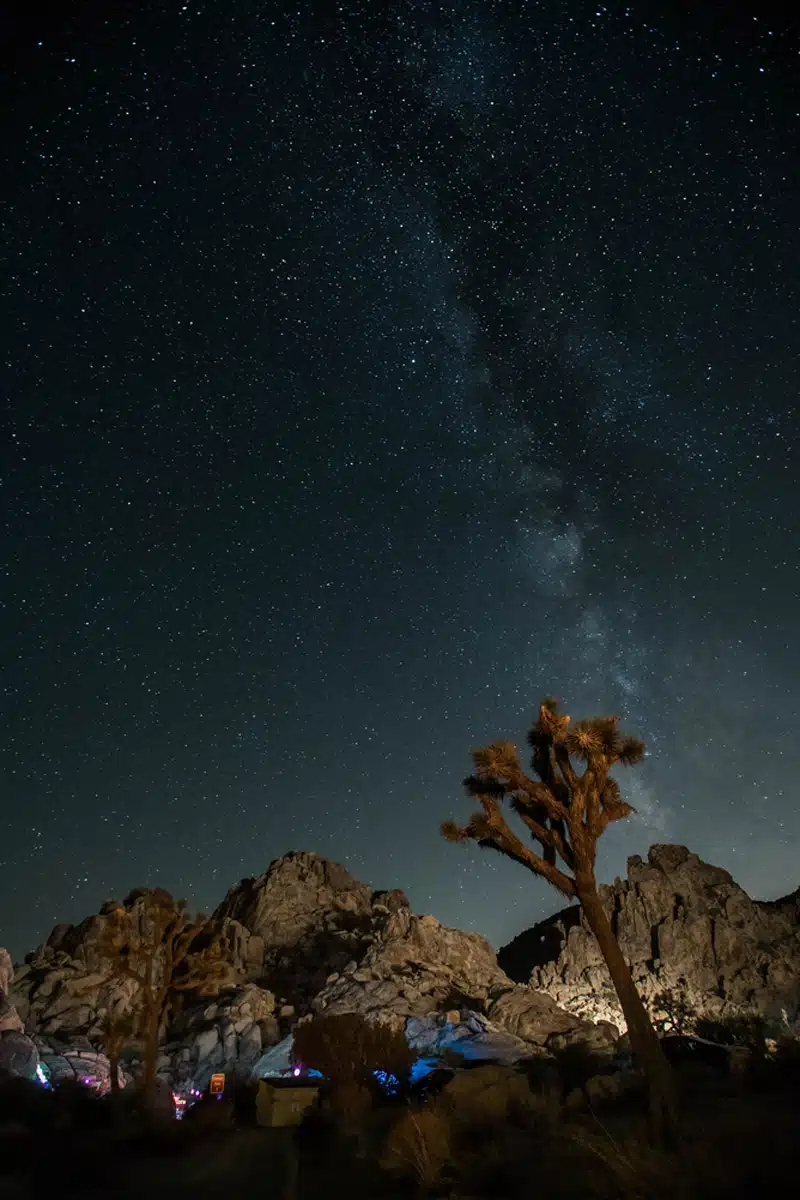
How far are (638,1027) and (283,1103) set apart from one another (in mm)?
10791

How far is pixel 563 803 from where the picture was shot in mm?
15078

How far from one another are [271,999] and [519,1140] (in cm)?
3978

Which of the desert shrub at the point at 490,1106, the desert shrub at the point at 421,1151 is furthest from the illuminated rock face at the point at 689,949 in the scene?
the desert shrub at the point at 421,1151

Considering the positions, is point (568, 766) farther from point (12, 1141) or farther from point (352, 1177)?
point (12, 1141)

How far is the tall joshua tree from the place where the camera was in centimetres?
1378

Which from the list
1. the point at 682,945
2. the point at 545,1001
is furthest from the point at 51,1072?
the point at 682,945

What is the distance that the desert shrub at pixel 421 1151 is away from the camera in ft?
25.8

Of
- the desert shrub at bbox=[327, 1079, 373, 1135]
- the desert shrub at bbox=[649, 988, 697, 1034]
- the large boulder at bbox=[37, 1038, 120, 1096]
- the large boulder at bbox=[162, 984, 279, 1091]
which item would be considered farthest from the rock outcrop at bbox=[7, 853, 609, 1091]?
the desert shrub at bbox=[649, 988, 697, 1034]

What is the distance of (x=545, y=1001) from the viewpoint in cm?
4422

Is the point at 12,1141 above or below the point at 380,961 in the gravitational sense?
below

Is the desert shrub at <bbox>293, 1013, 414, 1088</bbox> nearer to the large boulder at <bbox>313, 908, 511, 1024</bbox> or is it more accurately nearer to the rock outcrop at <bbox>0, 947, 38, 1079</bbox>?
the large boulder at <bbox>313, 908, 511, 1024</bbox>

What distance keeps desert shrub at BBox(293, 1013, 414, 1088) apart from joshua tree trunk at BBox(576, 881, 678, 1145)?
16.7 metres

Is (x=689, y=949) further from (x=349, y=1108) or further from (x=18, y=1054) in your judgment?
(x=18, y=1054)

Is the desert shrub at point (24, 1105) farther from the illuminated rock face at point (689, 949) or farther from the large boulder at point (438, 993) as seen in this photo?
the illuminated rock face at point (689, 949)
